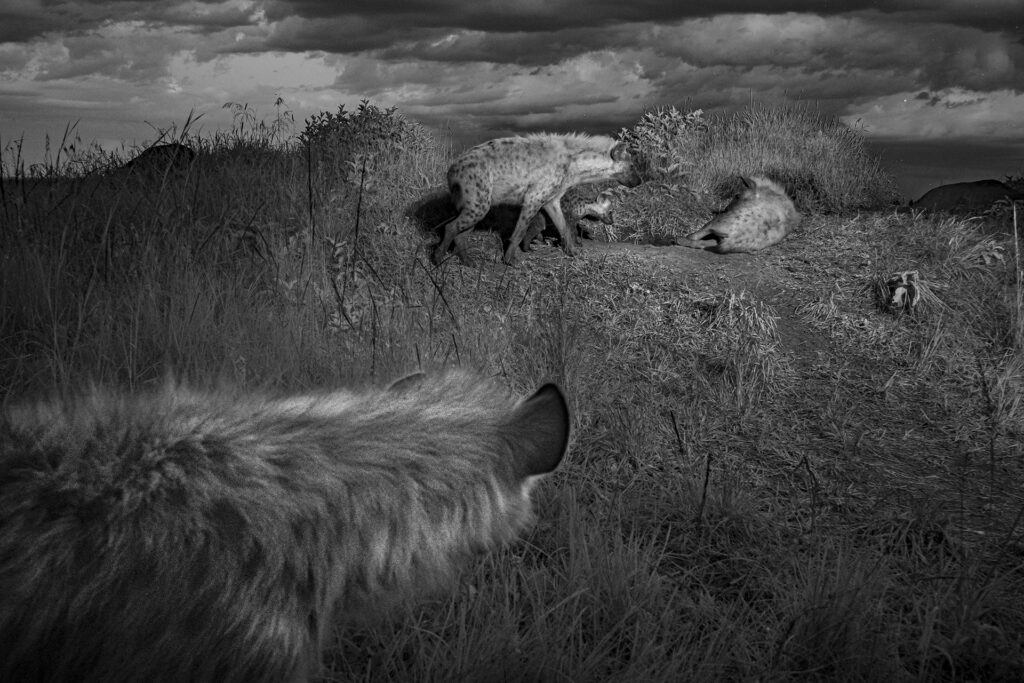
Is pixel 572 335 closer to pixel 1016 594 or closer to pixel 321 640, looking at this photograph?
pixel 1016 594

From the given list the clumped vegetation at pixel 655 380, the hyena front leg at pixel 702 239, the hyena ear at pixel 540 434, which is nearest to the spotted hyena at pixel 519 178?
the clumped vegetation at pixel 655 380

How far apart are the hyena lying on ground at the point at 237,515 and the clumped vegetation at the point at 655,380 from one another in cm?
72

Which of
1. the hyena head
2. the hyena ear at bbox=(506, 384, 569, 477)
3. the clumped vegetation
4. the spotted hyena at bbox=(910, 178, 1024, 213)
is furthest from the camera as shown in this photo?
the spotted hyena at bbox=(910, 178, 1024, 213)

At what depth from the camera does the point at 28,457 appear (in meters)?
1.95

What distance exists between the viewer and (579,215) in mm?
9094

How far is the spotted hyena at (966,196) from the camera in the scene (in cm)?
1041

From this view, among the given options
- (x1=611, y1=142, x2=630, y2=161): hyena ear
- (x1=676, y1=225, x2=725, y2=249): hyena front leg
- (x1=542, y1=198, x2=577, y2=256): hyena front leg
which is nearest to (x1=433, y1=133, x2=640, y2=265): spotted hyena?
(x1=542, y1=198, x2=577, y2=256): hyena front leg

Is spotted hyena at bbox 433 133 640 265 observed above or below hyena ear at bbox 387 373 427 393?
above

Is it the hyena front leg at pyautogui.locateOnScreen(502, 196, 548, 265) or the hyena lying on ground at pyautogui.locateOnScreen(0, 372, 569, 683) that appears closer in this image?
the hyena lying on ground at pyautogui.locateOnScreen(0, 372, 569, 683)

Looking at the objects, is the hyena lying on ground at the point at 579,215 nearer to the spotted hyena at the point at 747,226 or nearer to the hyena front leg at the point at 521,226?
the hyena front leg at the point at 521,226

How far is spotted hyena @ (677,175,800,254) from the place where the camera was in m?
8.41

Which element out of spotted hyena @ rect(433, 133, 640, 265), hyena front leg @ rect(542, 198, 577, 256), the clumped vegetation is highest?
spotted hyena @ rect(433, 133, 640, 265)

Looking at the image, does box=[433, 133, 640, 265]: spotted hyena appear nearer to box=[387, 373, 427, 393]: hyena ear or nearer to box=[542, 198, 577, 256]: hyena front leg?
box=[542, 198, 577, 256]: hyena front leg

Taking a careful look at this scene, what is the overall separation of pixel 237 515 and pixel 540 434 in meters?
0.74
